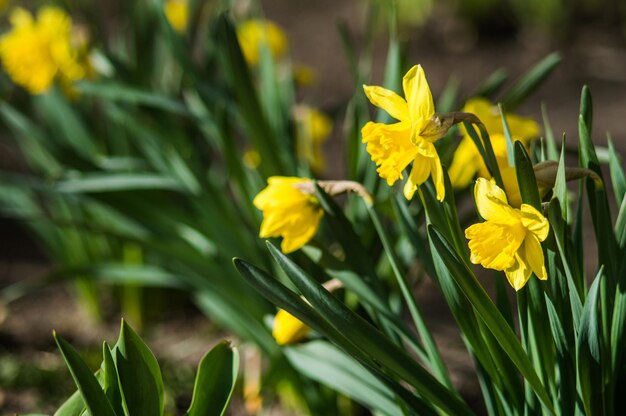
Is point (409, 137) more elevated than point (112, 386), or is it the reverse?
point (409, 137)

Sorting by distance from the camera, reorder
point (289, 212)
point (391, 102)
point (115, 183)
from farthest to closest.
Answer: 1. point (115, 183)
2. point (289, 212)
3. point (391, 102)

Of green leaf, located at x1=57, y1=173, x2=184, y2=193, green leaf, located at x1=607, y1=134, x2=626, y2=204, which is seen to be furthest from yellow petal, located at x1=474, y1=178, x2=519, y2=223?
green leaf, located at x1=57, y1=173, x2=184, y2=193

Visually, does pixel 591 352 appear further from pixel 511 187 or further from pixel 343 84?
pixel 343 84

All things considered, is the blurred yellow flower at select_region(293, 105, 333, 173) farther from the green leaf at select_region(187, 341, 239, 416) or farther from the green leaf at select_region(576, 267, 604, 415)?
the green leaf at select_region(576, 267, 604, 415)

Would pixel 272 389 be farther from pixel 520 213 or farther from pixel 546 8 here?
pixel 546 8

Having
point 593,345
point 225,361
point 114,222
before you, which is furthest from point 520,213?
point 114,222

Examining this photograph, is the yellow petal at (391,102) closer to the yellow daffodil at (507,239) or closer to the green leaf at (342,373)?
the yellow daffodil at (507,239)

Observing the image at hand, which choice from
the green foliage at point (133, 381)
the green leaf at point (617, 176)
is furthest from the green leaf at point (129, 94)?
the green leaf at point (617, 176)

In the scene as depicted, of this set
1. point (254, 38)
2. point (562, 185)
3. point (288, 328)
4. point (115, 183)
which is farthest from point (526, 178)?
point (254, 38)
